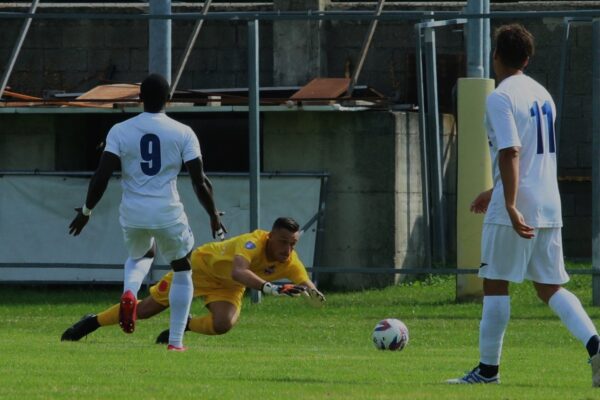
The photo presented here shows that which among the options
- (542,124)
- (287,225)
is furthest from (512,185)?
(287,225)

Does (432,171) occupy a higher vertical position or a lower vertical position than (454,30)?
lower

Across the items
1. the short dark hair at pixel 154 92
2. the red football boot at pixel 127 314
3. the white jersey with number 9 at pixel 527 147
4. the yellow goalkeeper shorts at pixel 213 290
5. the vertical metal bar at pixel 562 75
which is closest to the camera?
the white jersey with number 9 at pixel 527 147

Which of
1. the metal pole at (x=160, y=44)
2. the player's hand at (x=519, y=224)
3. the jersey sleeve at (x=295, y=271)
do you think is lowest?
the jersey sleeve at (x=295, y=271)

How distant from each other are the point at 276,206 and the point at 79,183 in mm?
2446

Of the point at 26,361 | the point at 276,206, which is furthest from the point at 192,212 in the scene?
the point at 26,361

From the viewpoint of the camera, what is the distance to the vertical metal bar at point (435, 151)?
57.2 feet

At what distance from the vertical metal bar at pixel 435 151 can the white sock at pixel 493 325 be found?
9219mm

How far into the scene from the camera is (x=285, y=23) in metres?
19.6

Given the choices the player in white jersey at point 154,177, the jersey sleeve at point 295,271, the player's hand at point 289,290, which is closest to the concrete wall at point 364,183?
the jersey sleeve at point 295,271

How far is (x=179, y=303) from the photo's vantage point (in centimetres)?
1116

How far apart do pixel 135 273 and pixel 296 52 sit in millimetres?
8830

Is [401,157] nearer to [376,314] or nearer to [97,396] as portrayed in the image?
[376,314]

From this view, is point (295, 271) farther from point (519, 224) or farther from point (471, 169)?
point (471, 169)

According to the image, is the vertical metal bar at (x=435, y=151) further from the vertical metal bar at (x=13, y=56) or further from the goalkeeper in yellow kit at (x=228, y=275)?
the goalkeeper in yellow kit at (x=228, y=275)
